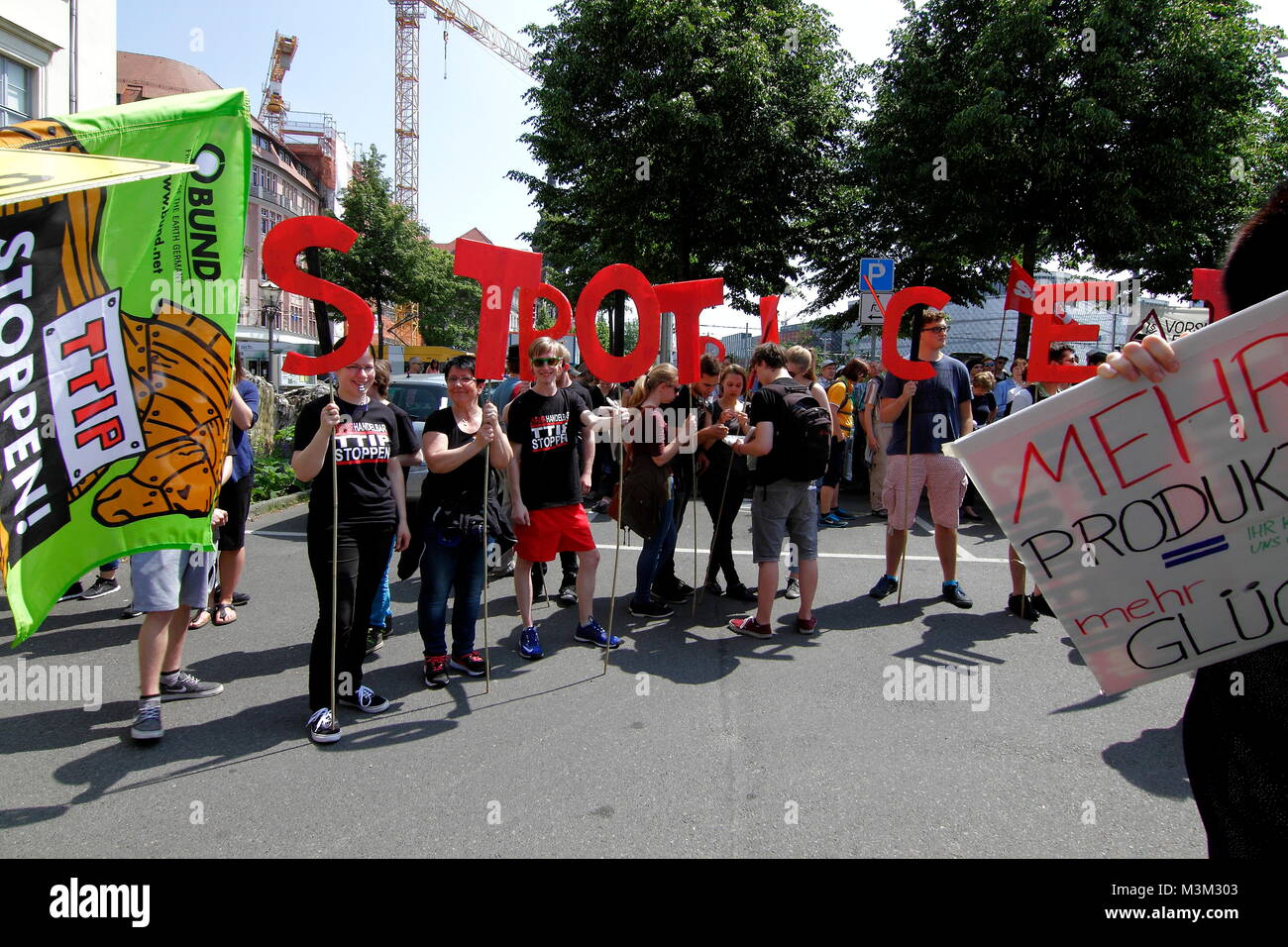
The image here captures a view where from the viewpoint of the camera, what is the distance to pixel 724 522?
6.33 meters

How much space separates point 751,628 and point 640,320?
2185 mm

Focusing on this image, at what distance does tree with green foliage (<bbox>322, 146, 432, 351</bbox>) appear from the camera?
2712 cm

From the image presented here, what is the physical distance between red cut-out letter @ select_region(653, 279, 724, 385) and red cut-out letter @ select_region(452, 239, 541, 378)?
1036mm

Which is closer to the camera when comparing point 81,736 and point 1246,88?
point 81,736

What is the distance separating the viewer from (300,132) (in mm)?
77188

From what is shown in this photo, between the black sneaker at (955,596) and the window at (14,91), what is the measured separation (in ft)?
A: 51.8

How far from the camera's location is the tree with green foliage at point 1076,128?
15.6 metres

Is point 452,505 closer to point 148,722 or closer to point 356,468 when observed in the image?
point 356,468

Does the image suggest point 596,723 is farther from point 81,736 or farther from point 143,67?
point 143,67

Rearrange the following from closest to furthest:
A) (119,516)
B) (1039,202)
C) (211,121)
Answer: (119,516), (211,121), (1039,202)

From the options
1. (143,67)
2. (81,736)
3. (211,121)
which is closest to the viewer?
(211,121)

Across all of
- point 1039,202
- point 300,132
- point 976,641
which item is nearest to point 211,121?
point 976,641

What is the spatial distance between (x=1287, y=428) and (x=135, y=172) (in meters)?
2.91

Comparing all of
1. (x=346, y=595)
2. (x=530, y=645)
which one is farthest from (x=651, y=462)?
(x=346, y=595)
